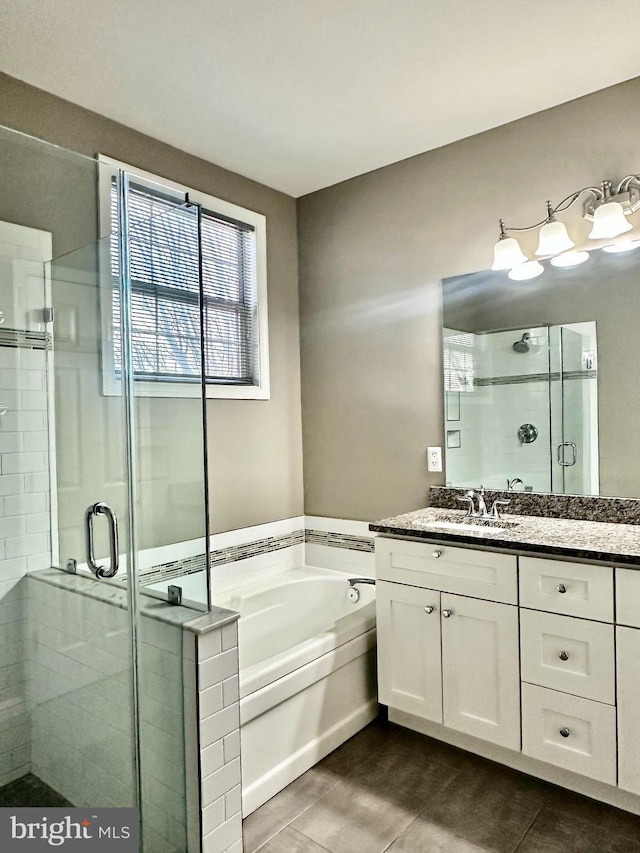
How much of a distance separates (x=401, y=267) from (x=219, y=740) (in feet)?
7.55

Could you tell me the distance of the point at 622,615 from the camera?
1.82 m

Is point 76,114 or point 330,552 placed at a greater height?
point 76,114

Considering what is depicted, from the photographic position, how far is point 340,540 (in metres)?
3.26

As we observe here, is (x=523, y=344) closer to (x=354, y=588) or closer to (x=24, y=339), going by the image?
(x=354, y=588)

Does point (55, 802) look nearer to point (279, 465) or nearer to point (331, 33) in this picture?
point (279, 465)

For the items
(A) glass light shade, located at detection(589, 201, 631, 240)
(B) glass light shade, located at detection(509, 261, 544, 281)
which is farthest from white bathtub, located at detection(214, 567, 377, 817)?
(A) glass light shade, located at detection(589, 201, 631, 240)

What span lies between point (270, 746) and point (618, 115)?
9.10 ft

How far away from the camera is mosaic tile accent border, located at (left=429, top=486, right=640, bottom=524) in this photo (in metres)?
2.30

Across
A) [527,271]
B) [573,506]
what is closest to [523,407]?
[573,506]

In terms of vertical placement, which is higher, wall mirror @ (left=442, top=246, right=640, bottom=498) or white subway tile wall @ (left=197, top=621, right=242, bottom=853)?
wall mirror @ (left=442, top=246, right=640, bottom=498)

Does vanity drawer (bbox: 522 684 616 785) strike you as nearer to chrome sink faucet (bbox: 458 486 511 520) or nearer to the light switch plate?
chrome sink faucet (bbox: 458 486 511 520)

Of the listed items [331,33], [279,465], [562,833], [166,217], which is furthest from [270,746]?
[331,33]

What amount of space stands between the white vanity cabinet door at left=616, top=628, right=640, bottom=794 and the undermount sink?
23.7 inches

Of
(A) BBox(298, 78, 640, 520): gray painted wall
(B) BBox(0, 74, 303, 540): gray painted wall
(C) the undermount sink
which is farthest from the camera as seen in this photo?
(A) BBox(298, 78, 640, 520): gray painted wall
